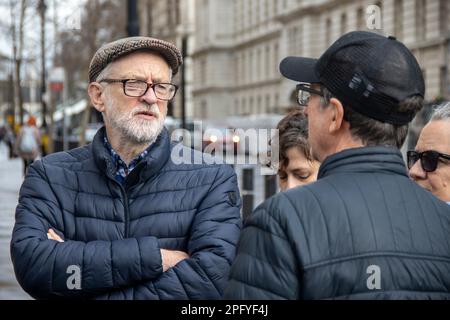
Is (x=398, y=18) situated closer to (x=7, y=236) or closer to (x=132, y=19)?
(x=132, y=19)

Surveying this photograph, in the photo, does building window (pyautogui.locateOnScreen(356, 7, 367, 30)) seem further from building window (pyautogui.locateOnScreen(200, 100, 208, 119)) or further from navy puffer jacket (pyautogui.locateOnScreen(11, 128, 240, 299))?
navy puffer jacket (pyautogui.locateOnScreen(11, 128, 240, 299))

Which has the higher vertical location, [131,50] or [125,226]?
[131,50]

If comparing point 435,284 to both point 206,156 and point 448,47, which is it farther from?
point 448,47

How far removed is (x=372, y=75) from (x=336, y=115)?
0.14 m

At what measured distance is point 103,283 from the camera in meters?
3.58

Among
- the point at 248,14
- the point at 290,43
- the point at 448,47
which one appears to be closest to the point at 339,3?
the point at 290,43

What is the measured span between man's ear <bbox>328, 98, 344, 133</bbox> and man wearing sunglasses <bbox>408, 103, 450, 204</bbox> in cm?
182

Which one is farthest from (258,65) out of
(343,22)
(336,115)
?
(336,115)

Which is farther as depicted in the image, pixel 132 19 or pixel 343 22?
pixel 343 22

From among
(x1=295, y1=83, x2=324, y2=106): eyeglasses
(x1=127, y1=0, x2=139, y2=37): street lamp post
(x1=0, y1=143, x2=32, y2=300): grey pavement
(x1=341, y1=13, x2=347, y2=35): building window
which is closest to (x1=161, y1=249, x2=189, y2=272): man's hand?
(x1=295, y1=83, x2=324, y2=106): eyeglasses

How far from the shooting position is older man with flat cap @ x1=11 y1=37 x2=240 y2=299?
3.61 m

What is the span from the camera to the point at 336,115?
2715mm

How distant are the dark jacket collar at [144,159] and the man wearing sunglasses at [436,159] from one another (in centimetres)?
119
